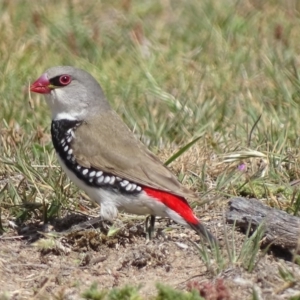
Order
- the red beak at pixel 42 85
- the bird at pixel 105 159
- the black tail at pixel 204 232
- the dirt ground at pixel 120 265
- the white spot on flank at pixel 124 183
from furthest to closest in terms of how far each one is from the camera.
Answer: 1. the red beak at pixel 42 85
2. the white spot on flank at pixel 124 183
3. the bird at pixel 105 159
4. the black tail at pixel 204 232
5. the dirt ground at pixel 120 265

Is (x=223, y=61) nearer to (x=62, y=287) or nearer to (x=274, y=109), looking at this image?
(x=274, y=109)

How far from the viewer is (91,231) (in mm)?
5863

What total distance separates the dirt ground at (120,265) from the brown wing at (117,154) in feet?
1.24

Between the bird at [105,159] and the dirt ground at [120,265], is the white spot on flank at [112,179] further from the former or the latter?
the dirt ground at [120,265]

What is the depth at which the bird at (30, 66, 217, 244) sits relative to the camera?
582 cm

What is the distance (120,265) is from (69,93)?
1357mm

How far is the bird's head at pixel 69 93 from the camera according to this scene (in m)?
6.38

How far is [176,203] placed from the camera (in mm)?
5770

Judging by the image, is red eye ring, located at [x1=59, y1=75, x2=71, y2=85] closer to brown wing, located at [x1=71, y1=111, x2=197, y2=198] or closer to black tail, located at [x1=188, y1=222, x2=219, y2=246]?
brown wing, located at [x1=71, y1=111, x2=197, y2=198]

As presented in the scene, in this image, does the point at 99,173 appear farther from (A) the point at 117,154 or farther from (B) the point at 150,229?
(B) the point at 150,229

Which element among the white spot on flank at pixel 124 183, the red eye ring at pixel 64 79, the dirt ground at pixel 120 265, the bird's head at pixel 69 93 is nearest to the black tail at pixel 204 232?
the dirt ground at pixel 120 265

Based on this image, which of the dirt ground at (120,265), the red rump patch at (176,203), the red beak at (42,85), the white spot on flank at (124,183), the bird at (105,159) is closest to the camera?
the dirt ground at (120,265)

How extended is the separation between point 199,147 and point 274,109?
1032 mm

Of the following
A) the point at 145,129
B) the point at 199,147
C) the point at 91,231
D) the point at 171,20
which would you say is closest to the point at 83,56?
the point at 171,20
